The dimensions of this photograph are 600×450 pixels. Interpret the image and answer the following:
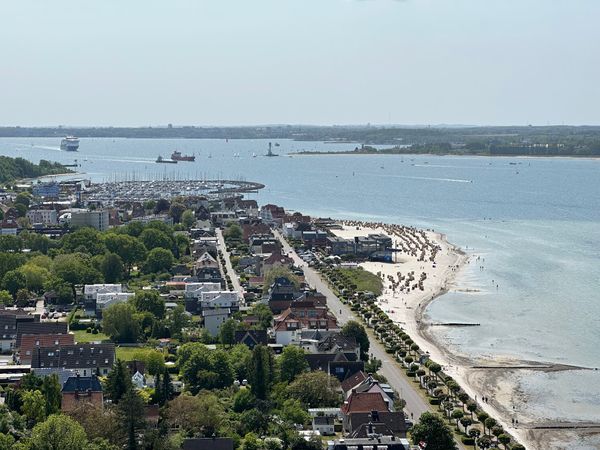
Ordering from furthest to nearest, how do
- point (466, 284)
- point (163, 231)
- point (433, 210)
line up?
1. point (433, 210)
2. point (163, 231)
3. point (466, 284)

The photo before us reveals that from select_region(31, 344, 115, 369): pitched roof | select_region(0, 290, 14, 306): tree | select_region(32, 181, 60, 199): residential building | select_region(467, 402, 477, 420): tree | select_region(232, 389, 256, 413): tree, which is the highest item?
select_region(31, 344, 115, 369): pitched roof

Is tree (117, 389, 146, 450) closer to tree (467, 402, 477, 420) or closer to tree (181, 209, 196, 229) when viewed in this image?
tree (467, 402, 477, 420)

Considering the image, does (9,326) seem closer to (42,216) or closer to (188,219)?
(188,219)

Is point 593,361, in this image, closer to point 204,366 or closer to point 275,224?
point 204,366

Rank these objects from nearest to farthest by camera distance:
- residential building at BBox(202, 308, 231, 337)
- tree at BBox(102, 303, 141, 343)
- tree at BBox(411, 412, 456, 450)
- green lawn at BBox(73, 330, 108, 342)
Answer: tree at BBox(411, 412, 456, 450)
tree at BBox(102, 303, 141, 343)
green lawn at BBox(73, 330, 108, 342)
residential building at BBox(202, 308, 231, 337)

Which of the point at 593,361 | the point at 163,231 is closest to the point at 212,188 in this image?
the point at 163,231

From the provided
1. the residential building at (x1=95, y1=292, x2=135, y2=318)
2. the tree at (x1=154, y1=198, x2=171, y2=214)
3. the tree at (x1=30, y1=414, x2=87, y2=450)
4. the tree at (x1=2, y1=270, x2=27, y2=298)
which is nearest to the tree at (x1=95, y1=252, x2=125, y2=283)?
the tree at (x1=2, y1=270, x2=27, y2=298)

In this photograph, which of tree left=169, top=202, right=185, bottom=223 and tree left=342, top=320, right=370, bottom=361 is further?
tree left=169, top=202, right=185, bottom=223
